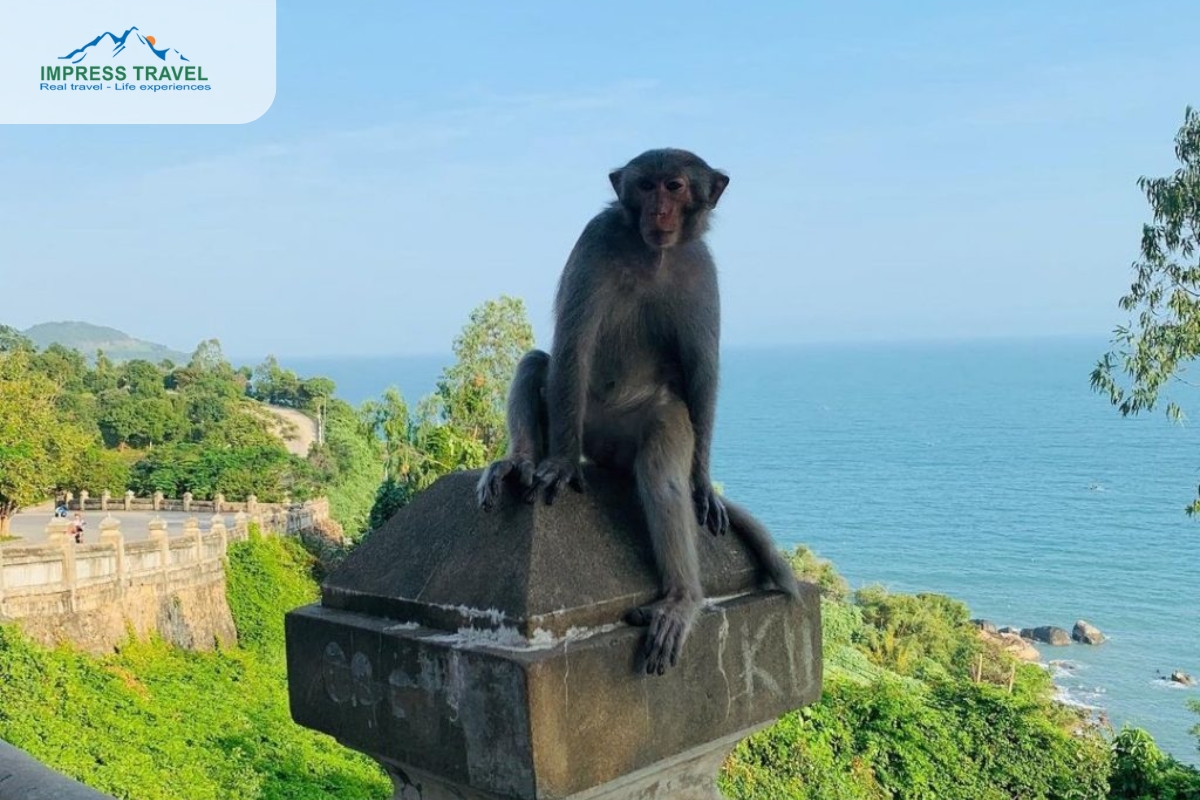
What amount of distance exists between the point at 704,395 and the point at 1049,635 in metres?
51.8

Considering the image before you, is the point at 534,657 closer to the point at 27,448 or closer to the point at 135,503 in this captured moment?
the point at 27,448

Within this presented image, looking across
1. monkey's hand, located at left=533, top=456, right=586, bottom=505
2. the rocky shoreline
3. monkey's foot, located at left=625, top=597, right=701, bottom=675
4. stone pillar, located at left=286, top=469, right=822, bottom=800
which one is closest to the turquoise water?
the rocky shoreline

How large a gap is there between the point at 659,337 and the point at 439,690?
1.54 meters

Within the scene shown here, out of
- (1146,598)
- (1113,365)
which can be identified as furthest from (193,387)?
(1146,598)

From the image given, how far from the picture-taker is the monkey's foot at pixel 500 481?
224cm

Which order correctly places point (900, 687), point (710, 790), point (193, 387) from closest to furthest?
point (710, 790) < point (900, 687) < point (193, 387)

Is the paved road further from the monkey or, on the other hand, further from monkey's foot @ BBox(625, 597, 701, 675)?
monkey's foot @ BBox(625, 597, 701, 675)

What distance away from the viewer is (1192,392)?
7333 inches

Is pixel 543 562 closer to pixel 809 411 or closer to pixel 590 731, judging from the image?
pixel 590 731

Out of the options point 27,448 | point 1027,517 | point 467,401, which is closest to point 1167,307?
point 467,401

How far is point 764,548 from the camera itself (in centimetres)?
254

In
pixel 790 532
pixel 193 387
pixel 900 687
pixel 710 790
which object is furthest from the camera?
pixel 790 532

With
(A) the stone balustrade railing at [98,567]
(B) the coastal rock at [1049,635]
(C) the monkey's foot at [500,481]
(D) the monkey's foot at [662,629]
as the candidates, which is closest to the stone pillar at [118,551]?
(A) the stone balustrade railing at [98,567]

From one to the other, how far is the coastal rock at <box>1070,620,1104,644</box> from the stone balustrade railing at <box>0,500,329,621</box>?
39.3 metres
